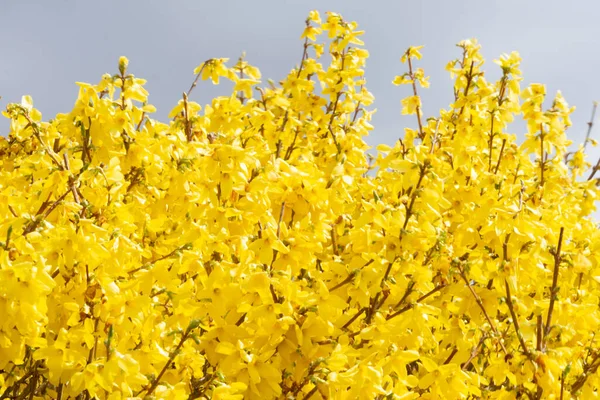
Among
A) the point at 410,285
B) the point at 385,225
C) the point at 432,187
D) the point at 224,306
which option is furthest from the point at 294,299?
the point at 432,187

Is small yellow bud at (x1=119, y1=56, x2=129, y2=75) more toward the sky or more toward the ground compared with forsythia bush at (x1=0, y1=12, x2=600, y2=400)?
more toward the sky

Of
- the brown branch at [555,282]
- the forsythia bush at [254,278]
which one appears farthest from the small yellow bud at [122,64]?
the brown branch at [555,282]

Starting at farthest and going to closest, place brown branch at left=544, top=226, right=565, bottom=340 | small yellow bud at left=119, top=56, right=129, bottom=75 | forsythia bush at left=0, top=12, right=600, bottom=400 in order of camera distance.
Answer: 1. small yellow bud at left=119, top=56, right=129, bottom=75
2. brown branch at left=544, top=226, right=565, bottom=340
3. forsythia bush at left=0, top=12, right=600, bottom=400

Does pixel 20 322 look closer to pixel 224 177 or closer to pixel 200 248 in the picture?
pixel 200 248

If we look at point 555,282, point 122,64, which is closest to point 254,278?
point 555,282

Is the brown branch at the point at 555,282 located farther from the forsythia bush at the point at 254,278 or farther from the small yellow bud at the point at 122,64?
the small yellow bud at the point at 122,64

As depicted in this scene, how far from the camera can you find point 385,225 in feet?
7.47

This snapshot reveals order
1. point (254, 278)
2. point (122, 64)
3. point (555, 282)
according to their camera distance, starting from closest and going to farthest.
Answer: point (254, 278)
point (555, 282)
point (122, 64)

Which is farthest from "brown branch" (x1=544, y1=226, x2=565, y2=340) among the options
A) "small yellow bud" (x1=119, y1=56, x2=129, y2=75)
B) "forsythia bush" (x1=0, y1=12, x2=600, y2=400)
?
"small yellow bud" (x1=119, y1=56, x2=129, y2=75)

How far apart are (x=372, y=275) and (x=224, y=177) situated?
716mm

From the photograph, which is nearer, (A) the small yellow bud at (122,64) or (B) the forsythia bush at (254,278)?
(B) the forsythia bush at (254,278)

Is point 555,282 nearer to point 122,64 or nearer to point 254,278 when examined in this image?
point 254,278

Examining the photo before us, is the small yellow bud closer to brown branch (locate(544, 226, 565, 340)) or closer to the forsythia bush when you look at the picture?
the forsythia bush

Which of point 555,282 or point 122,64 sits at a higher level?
point 122,64
